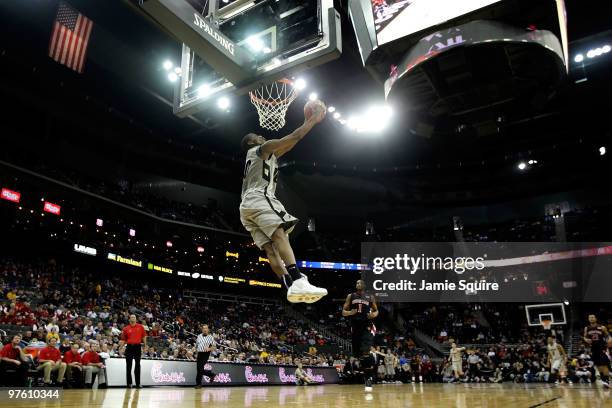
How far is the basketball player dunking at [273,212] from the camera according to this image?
173 inches

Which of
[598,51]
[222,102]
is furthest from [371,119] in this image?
[222,102]

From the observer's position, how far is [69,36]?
54.0ft

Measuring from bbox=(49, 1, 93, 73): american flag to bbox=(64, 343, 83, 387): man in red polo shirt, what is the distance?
11.2 meters

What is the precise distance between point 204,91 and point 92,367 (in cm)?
666

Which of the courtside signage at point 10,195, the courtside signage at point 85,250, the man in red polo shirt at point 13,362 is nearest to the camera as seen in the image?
the man in red polo shirt at point 13,362

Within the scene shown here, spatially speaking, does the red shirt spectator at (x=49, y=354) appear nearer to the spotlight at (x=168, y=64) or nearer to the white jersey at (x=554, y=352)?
the spotlight at (x=168, y=64)

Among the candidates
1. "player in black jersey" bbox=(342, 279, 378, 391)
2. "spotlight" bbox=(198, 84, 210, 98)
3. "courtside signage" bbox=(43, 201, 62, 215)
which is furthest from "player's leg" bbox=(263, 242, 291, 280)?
"courtside signage" bbox=(43, 201, 62, 215)

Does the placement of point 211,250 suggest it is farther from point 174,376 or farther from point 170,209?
point 174,376

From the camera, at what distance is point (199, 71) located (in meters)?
6.48

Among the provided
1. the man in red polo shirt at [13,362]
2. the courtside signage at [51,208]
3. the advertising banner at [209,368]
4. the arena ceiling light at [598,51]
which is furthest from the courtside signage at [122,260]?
the arena ceiling light at [598,51]

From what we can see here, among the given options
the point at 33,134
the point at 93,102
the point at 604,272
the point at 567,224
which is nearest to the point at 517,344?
the point at 604,272

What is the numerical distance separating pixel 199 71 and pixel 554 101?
19233 mm

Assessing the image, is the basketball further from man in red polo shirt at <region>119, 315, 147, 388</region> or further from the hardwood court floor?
man in red polo shirt at <region>119, 315, 147, 388</region>

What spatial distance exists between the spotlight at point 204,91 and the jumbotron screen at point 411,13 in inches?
90.8
